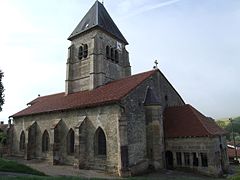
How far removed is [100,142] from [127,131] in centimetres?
311

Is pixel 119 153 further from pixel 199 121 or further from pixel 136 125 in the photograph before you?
pixel 199 121

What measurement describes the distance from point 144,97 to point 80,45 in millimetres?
13047

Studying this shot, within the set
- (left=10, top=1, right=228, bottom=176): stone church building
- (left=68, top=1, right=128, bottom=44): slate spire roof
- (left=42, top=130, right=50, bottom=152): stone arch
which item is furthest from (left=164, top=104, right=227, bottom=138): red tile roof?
(left=68, top=1, right=128, bottom=44): slate spire roof

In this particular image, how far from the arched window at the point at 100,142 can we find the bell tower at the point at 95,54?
752 cm

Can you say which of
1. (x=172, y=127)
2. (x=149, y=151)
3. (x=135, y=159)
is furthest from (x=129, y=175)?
(x=172, y=127)

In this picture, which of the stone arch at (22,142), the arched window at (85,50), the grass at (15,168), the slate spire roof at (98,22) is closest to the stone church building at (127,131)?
the arched window at (85,50)

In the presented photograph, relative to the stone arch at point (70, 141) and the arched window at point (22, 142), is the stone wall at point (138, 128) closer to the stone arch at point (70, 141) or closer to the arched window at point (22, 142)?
the stone arch at point (70, 141)

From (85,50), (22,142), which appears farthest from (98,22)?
(22,142)

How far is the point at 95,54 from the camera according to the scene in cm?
2803

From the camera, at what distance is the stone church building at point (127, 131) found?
63.5 ft

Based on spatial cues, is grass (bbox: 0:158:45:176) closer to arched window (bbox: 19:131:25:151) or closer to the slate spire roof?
arched window (bbox: 19:131:25:151)

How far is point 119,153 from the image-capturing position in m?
18.8

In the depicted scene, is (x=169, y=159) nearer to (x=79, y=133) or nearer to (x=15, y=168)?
(x=79, y=133)

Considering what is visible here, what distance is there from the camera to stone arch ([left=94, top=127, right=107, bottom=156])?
67.3ft
